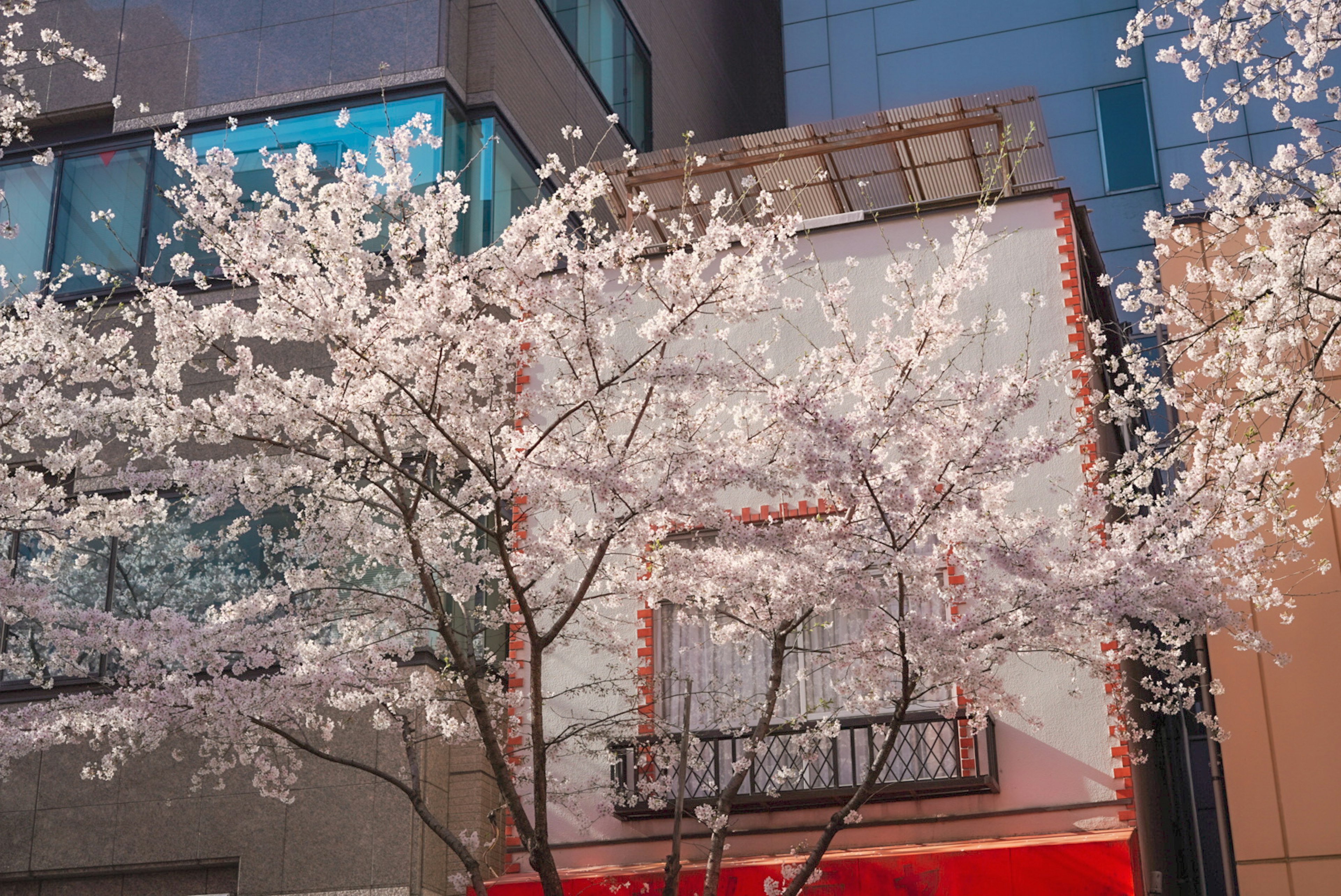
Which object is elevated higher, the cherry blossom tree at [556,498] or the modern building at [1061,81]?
the modern building at [1061,81]

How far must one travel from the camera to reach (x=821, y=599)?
976cm

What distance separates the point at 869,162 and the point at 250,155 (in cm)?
754

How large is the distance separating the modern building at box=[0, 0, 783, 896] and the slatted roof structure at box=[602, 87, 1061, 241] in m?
1.72

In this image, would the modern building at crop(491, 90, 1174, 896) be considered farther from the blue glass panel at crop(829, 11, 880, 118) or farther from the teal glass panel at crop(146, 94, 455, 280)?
the blue glass panel at crop(829, 11, 880, 118)

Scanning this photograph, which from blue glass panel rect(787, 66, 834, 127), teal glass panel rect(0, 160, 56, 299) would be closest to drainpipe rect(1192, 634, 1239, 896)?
teal glass panel rect(0, 160, 56, 299)

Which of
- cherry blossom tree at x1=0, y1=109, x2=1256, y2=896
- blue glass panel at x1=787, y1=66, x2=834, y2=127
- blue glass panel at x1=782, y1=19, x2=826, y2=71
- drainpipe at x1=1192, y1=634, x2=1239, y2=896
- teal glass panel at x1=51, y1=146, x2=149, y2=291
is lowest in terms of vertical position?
drainpipe at x1=1192, y1=634, x2=1239, y2=896

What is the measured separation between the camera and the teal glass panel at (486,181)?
1598 centimetres

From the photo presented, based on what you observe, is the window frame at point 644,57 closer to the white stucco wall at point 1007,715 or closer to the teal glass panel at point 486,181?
the teal glass panel at point 486,181

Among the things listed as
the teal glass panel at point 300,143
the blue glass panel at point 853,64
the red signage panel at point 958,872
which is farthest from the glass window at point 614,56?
the red signage panel at point 958,872

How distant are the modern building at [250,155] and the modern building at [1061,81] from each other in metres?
7.77

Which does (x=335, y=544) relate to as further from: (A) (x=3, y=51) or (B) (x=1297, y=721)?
(B) (x=1297, y=721)

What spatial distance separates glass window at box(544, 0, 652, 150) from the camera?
19422 millimetres

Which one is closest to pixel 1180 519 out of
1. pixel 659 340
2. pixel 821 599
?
pixel 821 599

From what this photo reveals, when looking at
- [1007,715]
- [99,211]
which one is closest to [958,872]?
[1007,715]
